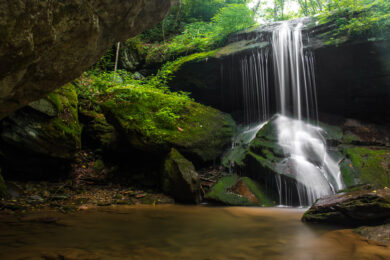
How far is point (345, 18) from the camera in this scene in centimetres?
709

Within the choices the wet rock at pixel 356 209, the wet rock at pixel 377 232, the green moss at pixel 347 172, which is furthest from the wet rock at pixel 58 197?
the green moss at pixel 347 172

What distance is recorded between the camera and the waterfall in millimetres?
5832

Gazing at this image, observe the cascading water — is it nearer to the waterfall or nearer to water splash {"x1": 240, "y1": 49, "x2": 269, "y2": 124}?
the waterfall

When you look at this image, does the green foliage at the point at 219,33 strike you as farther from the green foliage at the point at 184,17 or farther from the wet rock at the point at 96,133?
the wet rock at the point at 96,133

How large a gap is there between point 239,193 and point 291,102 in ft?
17.1

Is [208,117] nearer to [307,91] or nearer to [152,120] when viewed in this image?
[152,120]

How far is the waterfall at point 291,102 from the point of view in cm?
583

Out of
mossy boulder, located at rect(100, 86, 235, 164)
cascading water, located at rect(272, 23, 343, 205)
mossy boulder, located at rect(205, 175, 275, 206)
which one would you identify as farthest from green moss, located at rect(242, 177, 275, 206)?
mossy boulder, located at rect(100, 86, 235, 164)

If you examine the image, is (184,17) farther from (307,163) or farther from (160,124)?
(307,163)

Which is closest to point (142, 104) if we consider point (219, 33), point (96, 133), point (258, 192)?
point (96, 133)

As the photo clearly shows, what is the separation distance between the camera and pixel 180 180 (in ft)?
16.5

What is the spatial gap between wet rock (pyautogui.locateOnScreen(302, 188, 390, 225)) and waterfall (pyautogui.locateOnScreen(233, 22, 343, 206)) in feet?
6.81

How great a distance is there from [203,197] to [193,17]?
12527 mm

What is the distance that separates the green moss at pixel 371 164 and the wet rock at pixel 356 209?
2.74 meters
